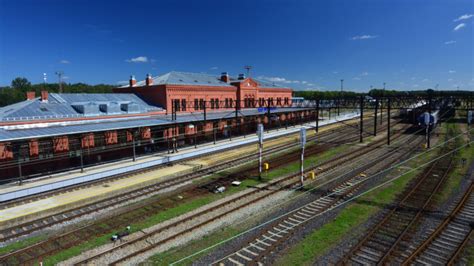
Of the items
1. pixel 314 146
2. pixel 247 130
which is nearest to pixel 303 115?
pixel 247 130

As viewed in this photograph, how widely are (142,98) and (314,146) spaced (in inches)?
899

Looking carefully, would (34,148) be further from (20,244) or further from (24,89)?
(24,89)

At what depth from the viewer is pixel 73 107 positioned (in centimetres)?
3122

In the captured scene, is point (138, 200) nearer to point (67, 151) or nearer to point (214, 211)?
point (214, 211)

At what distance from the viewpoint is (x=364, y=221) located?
563 inches

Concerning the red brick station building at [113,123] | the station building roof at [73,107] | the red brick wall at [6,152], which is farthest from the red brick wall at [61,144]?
the station building roof at [73,107]

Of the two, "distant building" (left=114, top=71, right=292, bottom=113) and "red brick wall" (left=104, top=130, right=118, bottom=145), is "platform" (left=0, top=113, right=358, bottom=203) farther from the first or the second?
"distant building" (left=114, top=71, right=292, bottom=113)

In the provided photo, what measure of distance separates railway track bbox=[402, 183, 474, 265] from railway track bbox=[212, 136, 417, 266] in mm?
4562

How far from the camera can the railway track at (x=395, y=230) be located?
11297 mm

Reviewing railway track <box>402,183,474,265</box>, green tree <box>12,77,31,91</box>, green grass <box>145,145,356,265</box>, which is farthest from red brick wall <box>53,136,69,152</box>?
green tree <box>12,77,31,91</box>

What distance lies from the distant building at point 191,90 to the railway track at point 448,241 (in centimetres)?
2246

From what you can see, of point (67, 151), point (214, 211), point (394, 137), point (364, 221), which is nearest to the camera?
point (364, 221)

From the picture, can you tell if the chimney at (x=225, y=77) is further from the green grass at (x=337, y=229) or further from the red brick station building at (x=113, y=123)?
the green grass at (x=337, y=229)

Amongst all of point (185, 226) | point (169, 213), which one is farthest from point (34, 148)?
Result: point (185, 226)
